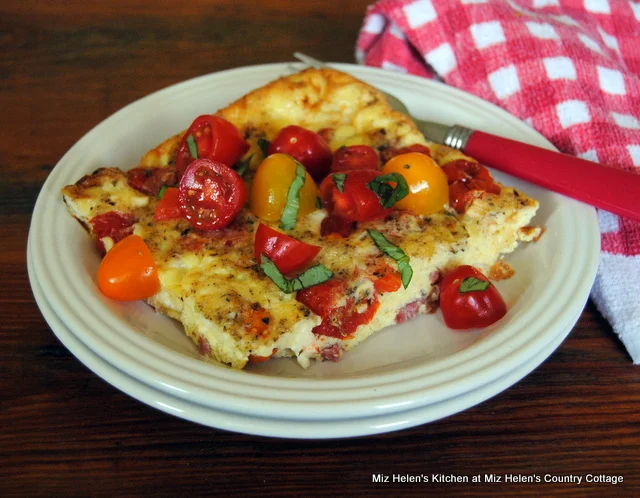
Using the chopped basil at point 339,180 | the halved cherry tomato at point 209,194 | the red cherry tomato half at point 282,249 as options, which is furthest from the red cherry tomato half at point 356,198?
the halved cherry tomato at point 209,194

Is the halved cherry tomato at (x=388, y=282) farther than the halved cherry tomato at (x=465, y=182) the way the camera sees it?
No

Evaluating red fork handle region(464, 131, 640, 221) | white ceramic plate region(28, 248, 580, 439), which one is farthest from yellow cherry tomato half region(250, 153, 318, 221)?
red fork handle region(464, 131, 640, 221)

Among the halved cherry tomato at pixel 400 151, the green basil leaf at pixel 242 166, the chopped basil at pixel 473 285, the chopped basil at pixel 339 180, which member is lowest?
the chopped basil at pixel 473 285

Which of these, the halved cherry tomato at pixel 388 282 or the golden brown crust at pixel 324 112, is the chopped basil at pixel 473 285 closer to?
the halved cherry tomato at pixel 388 282

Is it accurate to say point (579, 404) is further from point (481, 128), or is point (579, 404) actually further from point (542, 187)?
point (481, 128)

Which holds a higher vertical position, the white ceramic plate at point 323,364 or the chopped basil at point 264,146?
the chopped basil at point 264,146

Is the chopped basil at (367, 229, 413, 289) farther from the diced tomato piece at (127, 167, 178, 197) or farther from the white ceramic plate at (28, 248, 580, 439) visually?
the diced tomato piece at (127, 167, 178, 197)
